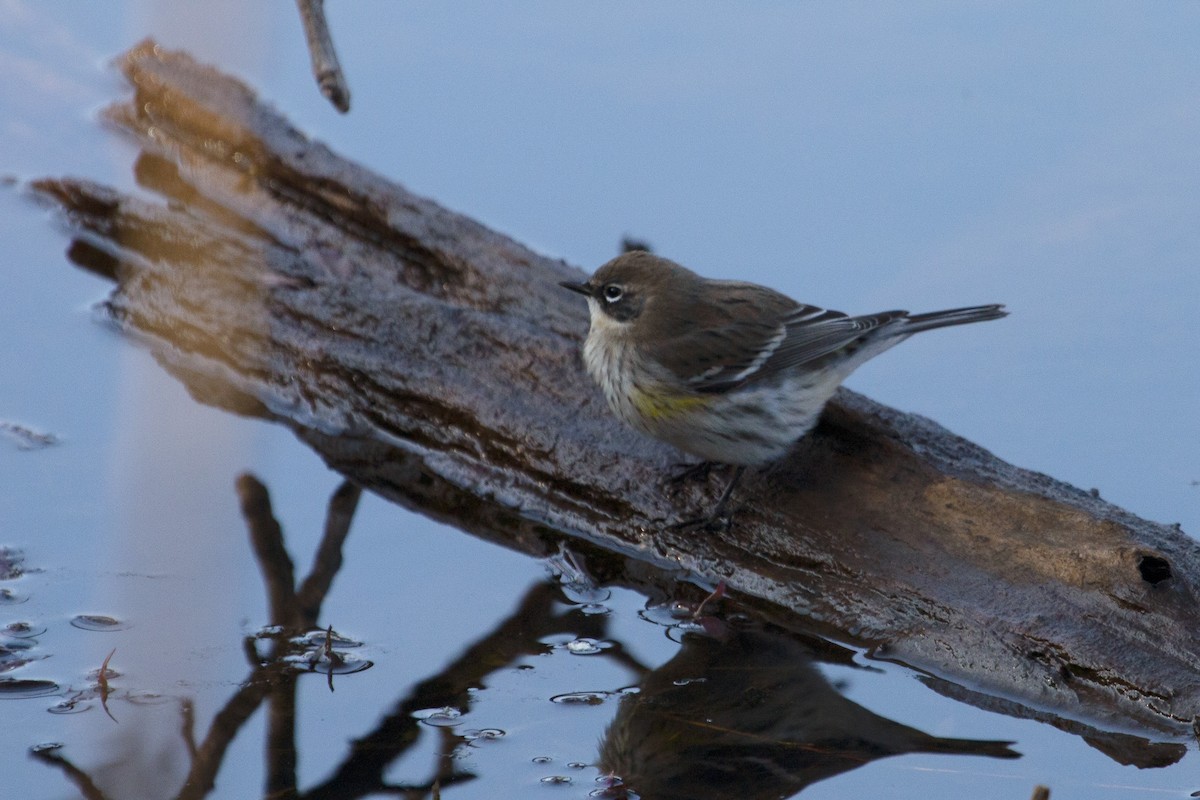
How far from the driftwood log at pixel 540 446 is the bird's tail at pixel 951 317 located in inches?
16.9

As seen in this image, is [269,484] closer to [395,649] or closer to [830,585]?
[395,649]

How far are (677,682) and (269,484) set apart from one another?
2.46 m

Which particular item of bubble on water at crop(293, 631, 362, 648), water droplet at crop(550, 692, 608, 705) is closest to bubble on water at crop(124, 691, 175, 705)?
bubble on water at crop(293, 631, 362, 648)

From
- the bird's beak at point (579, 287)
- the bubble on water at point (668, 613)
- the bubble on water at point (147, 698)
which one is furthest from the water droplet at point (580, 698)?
the bird's beak at point (579, 287)

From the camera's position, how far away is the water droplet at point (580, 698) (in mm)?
5270

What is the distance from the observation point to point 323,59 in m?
3.09

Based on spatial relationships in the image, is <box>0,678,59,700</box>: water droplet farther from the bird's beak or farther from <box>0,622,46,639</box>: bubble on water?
the bird's beak

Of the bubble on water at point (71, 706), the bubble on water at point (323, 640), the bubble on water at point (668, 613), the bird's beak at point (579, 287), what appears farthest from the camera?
the bird's beak at point (579, 287)

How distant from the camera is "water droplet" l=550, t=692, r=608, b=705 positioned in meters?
5.27

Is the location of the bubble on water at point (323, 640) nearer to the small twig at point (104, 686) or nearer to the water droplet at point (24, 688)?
the small twig at point (104, 686)

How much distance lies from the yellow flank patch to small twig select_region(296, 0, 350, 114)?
3.06 metres

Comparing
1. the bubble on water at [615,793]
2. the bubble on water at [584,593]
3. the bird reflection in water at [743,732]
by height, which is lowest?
the bubble on water at [615,793]

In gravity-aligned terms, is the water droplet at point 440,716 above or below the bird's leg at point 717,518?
below

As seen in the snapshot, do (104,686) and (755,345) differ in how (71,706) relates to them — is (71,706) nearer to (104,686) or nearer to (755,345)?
(104,686)
